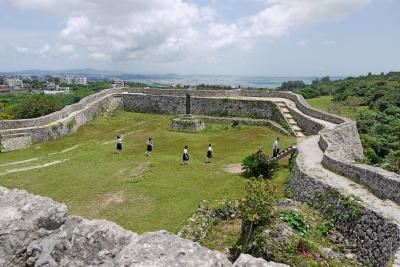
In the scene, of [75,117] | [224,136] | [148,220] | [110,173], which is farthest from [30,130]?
[148,220]

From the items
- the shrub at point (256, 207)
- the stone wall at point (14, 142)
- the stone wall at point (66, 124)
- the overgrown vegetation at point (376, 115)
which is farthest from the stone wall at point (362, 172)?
the stone wall at point (14, 142)

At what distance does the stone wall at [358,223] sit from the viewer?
8859 mm

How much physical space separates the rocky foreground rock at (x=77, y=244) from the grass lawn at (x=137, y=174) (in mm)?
7349

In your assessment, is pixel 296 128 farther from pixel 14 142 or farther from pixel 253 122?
pixel 14 142

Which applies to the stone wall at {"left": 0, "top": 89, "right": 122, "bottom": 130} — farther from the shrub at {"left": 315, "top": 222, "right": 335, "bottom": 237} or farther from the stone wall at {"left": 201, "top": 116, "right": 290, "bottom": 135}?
the shrub at {"left": 315, "top": 222, "right": 335, "bottom": 237}

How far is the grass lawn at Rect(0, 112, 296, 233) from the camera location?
12438 mm

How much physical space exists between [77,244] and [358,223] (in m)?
8.78

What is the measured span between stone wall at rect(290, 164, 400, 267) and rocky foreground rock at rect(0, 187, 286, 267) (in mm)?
6937

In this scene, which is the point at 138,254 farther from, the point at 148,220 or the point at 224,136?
the point at 224,136

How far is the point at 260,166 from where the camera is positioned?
16.0m

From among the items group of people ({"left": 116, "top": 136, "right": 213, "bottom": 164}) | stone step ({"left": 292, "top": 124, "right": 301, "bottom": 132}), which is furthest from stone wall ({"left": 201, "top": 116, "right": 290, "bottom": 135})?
group of people ({"left": 116, "top": 136, "right": 213, "bottom": 164})

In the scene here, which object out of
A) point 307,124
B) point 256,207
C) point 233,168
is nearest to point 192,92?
point 307,124

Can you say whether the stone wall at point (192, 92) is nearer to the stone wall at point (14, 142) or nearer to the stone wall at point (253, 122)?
the stone wall at point (253, 122)

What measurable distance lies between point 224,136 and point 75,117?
1130cm
